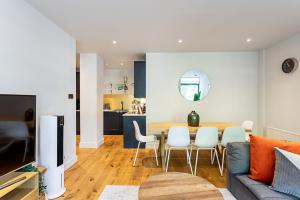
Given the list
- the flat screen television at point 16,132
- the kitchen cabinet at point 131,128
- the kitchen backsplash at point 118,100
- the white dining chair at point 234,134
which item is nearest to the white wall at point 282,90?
the white dining chair at point 234,134

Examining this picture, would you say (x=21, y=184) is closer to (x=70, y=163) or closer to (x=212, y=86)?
(x=70, y=163)

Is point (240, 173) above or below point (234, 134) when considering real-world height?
below

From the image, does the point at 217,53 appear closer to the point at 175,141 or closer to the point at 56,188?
the point at 175,141

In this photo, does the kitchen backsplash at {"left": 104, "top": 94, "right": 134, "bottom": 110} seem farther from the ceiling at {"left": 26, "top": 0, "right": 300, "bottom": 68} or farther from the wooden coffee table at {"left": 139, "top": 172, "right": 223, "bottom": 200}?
the wooden coffee table at {"left": 139, "top": 172, "right": 223, "bottom": 200}

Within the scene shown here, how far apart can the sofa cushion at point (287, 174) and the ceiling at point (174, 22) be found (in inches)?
73.6

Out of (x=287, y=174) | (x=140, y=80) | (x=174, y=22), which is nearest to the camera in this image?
(x=287, y=174)

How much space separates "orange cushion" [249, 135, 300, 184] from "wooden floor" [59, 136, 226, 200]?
1151 mm

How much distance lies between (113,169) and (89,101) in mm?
2175

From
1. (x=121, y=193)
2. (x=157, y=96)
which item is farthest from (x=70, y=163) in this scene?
(x=157, y=96)

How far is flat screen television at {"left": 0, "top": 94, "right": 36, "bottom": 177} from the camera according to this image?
5.93 ft

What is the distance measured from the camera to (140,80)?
5.43 metres

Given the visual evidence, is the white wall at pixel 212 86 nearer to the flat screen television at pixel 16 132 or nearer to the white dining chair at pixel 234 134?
the white dining chair at pixel 234 134

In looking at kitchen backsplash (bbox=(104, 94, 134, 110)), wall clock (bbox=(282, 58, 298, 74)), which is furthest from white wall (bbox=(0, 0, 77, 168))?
wall clock (bbox=(282, 58, 298, 74))

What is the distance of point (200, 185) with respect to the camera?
1967 mm
